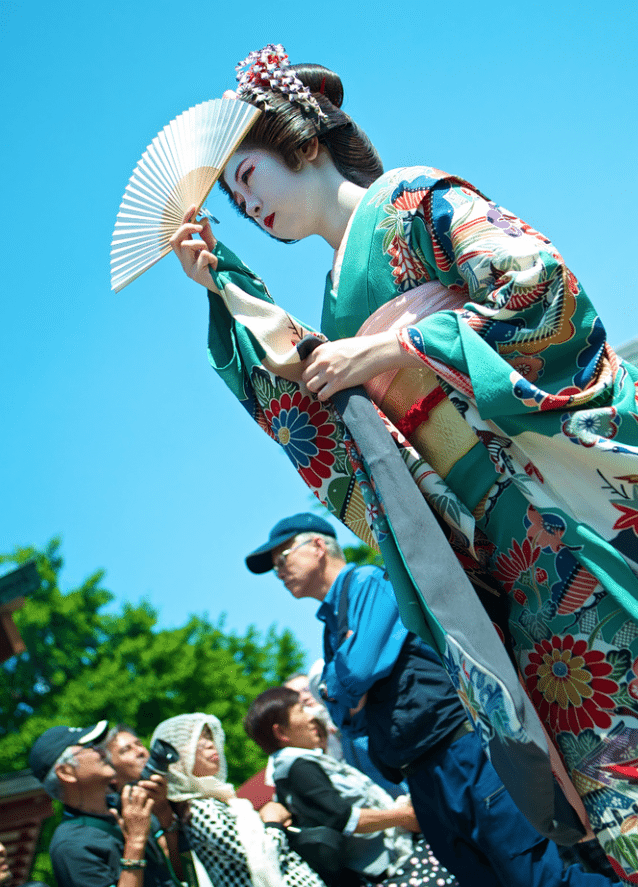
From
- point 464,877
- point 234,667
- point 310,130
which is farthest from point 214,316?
point 234,667

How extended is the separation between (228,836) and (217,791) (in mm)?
320

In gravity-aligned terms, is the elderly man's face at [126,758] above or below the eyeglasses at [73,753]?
below

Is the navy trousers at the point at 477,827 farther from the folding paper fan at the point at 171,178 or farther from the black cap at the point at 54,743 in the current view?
the folding paper fan at the point at 171,178

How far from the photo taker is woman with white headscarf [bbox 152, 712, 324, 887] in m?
3.47

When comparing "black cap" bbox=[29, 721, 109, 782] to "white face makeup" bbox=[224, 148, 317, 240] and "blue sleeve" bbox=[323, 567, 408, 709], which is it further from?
"white face makeup" bbox=[224, 148, 317, 240]

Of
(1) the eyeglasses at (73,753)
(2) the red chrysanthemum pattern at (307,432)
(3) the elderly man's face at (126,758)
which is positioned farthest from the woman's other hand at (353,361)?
(3) the elderly man's face at (126,758)

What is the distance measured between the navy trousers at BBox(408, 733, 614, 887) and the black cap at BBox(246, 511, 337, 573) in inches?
53.7

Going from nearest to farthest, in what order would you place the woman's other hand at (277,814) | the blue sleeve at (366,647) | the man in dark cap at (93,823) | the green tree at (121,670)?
the blue sleeve at (366,647)
the man in dark cap at (93,823)
the woman's other hand at (277,814)
the green tree at (121,670)

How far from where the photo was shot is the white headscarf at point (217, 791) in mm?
3439

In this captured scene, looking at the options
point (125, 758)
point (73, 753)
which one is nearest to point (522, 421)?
point (73, 753)

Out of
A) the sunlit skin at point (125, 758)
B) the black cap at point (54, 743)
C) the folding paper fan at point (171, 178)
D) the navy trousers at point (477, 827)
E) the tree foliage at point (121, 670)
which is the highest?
the tree foliage at point (121, 670)

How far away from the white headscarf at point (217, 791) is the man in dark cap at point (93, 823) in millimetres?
246

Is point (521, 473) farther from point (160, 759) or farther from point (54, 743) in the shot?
point (54, 743)

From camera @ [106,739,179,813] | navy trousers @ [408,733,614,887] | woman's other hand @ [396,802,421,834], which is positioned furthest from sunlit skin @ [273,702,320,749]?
navy trousers @ [408,733,614,887]
